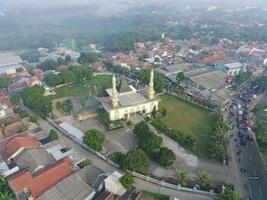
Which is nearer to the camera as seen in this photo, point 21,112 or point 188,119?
point 21,112

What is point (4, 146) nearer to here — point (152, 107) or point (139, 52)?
point (152, 107)

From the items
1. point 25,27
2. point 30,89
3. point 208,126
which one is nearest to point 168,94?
point 208,126

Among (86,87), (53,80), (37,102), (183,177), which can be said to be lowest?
(86,87)

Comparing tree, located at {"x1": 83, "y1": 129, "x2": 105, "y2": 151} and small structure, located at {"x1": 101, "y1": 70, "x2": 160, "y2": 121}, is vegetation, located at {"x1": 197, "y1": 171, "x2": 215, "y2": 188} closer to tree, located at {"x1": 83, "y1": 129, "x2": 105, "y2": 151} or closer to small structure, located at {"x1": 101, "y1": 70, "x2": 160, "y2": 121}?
tree, located at {"x1": 83, "y1": 129, "x2": 105, "y2": 151}

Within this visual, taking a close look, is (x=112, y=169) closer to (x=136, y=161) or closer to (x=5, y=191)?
(x=136, y=161)

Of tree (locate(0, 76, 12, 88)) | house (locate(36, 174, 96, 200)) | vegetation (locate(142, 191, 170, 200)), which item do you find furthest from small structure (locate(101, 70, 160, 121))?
tree (locate(0, 76, 12, 88))

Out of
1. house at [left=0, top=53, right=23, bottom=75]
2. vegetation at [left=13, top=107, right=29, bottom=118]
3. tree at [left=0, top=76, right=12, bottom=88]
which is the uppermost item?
vegetation at [left=13, top=107, right=29, bottom=118]

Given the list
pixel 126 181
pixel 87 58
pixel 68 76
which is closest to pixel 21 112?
pixel 68 76
